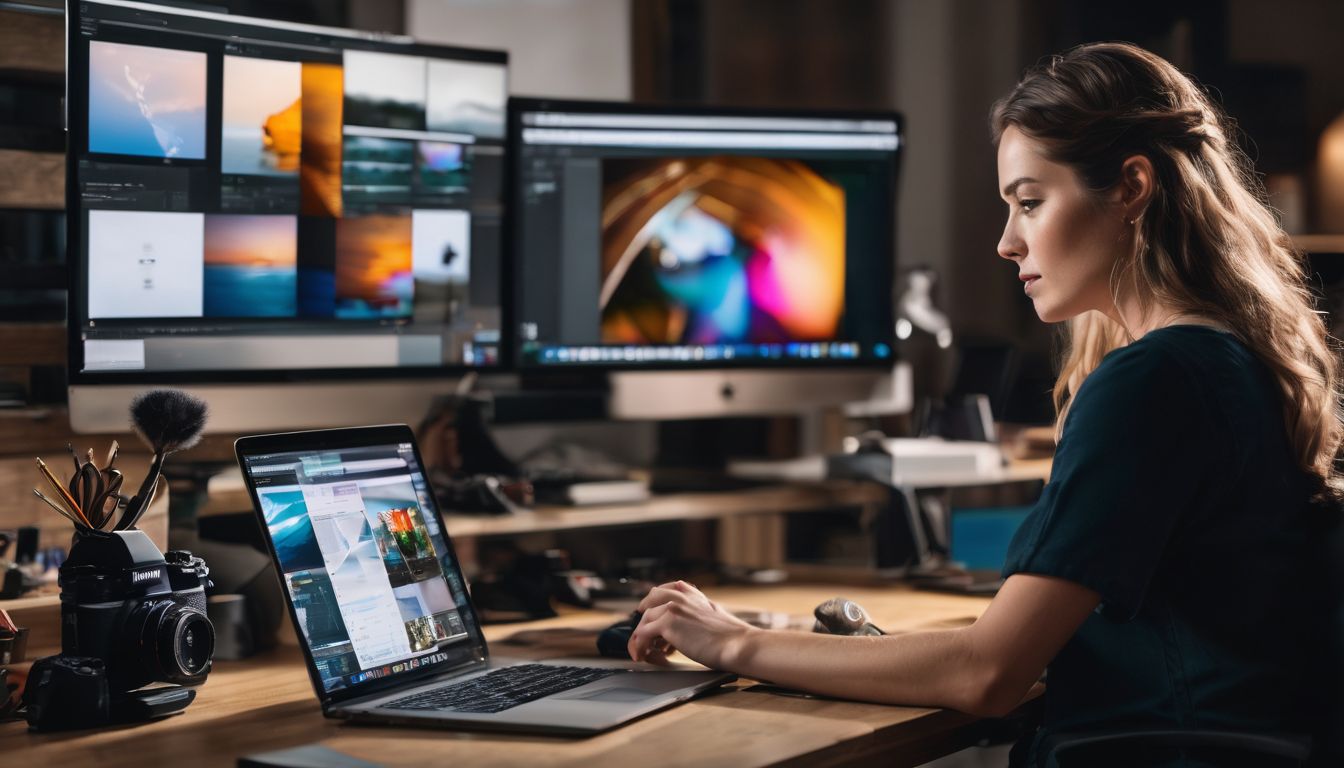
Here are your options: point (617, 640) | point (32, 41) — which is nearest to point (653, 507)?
point (617, 640)

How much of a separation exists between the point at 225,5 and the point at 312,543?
0.74m

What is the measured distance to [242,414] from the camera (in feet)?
5.47

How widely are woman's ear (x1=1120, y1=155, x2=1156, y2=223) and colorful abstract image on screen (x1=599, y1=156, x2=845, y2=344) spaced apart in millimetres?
820

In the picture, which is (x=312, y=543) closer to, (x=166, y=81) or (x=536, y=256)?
(x=166, y=81)

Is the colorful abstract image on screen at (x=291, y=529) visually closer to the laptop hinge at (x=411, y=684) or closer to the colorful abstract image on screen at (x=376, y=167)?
the laptop hinge at (x=411, y=684)

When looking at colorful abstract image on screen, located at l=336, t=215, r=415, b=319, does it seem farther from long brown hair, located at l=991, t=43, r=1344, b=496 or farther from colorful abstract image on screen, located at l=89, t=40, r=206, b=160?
long brown hair, located at l=991, t=43, r=1344, b=496

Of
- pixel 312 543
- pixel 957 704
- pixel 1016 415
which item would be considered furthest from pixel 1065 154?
pixel 1016 415

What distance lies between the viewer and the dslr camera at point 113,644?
122cm

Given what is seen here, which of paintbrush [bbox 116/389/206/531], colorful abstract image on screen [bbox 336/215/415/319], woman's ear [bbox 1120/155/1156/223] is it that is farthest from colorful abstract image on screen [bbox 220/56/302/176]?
woman's ear [bbox 1120/155/1156/223]

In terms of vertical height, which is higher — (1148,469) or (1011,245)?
(1011,245)

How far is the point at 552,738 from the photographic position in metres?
1.17

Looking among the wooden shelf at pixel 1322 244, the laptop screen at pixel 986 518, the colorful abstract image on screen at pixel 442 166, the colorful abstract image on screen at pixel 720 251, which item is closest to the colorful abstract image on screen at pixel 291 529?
the colorful abstract image on screen at pixel 442 166

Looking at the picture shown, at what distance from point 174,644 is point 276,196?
0.63 metres

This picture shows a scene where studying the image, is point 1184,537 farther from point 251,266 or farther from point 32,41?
point 32,41
